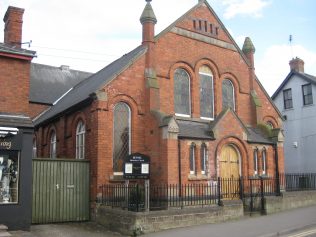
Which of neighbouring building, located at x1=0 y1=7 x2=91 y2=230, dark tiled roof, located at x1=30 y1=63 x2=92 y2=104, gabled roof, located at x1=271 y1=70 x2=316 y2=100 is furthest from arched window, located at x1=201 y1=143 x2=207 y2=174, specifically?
dark tiled roof, located at x1=30 y1=63 x2=92 y2=104

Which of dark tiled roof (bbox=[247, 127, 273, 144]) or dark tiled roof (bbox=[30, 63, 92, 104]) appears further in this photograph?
dark tiled roof (bbox=[30, 63, 92, 104])

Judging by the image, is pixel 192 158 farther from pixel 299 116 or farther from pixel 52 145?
pixel 299 116

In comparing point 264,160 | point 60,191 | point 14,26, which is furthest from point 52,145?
point 264,160

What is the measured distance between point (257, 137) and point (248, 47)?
19.0 ft

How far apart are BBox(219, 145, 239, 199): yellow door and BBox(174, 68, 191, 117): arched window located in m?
2.78

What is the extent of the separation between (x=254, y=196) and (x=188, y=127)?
444 cm

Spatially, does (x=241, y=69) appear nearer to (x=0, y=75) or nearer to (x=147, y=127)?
(x=147, y=127)

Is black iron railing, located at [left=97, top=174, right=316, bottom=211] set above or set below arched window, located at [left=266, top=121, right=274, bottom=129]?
below

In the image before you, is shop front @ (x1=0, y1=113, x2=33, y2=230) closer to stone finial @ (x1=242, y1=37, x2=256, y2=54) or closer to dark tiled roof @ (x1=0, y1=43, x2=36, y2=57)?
dark tiled roof @ (x1=0, y1=43, x2=36, y2=57)

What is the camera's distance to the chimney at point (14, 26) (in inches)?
Answer: 656

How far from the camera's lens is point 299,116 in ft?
96.9

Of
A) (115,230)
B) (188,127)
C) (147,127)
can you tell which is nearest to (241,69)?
(188,127)

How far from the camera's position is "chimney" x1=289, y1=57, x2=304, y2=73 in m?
30.3

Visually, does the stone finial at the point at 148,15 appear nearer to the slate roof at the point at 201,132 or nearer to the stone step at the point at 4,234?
the slate roof at the point at 201,132
